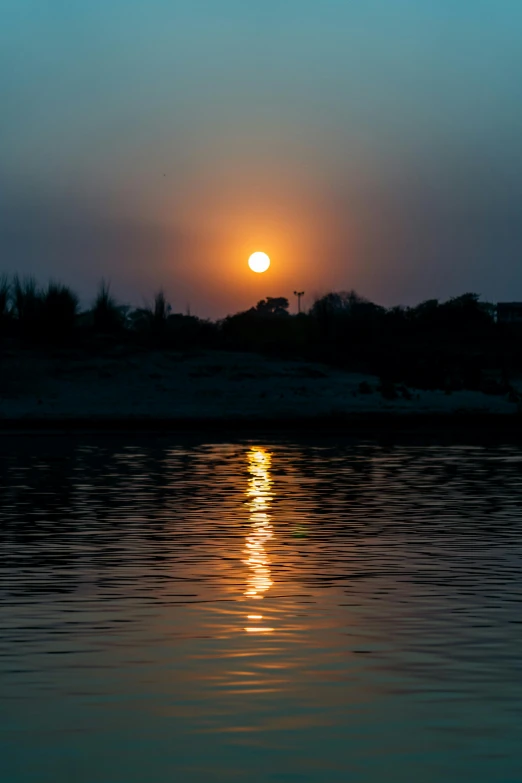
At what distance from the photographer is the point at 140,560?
44.3 ft

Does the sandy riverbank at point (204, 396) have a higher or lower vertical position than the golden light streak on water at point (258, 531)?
higher

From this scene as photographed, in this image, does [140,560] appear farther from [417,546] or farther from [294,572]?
[417,546]

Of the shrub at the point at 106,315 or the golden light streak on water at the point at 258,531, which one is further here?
the shrub at the point at 106,315

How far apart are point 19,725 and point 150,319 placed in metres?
51.6

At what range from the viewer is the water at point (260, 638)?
6.68 metres

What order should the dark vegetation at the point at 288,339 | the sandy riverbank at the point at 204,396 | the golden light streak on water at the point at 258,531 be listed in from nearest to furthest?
the golden light streak on water at the point at 258,531 → the sandy riverbank at the point at 204,396 → the dark vegetation at the point at 288,339

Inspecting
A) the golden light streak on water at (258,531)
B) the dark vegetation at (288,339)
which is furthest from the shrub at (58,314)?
the golden light streak on water at (258,531)

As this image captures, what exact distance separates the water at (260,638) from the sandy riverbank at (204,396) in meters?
23.5

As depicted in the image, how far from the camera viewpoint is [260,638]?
31.3 feet

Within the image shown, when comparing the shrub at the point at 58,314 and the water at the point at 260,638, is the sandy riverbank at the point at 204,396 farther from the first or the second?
the water at the point at 260,638

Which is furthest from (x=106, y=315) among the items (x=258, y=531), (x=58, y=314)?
(x=258, y=531)

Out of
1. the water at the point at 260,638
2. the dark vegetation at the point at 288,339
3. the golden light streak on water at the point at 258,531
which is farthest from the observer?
the dark vegetation at the point at 288,339

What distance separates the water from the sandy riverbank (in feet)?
77.0

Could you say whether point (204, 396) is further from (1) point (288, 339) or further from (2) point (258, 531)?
(2) point (258, 531)
